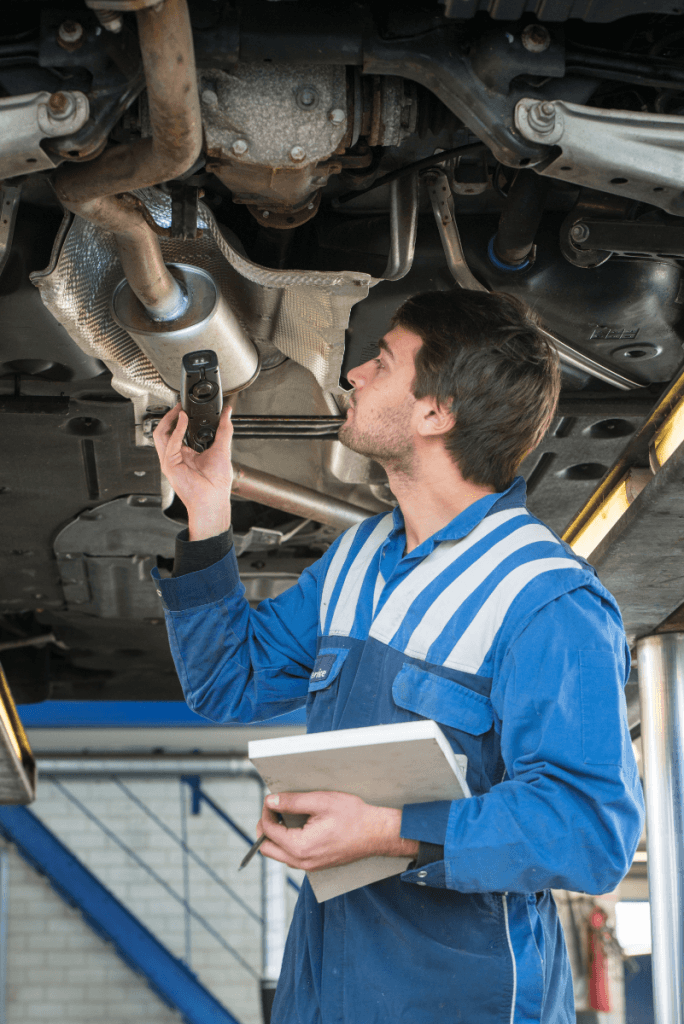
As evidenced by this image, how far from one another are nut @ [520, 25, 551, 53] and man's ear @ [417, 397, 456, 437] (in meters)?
0.50

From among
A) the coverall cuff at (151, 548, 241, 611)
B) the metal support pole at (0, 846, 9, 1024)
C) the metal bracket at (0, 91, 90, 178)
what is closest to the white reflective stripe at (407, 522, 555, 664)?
the coverall cuff at (151, 548, 241, 611)

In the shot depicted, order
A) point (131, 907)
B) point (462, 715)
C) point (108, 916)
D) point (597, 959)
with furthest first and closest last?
point (131, 907) → point (108, 916) → point (597, 959) → point (462, 715)

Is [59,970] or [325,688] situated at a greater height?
[325,688]

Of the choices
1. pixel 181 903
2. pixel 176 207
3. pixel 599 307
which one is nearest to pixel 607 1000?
pixel 181 903

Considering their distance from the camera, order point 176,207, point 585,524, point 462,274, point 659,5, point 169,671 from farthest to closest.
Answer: point 169,671 < point 585,524 < point 462,274 < point 176,207 < point 659,5

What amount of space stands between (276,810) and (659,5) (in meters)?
1.09

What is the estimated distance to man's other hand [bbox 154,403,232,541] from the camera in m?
1.53

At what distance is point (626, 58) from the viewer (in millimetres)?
1366

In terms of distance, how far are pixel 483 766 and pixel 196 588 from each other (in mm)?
517

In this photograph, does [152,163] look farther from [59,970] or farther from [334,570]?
[59,970]

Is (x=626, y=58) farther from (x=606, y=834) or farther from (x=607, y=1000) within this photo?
(x=607, y=1000)

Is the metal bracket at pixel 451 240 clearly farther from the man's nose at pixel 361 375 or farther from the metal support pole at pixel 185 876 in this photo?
the metal support pole at pixel 185 876

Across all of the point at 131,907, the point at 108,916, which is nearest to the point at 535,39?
the point at 108,916

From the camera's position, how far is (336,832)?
3.52ft
